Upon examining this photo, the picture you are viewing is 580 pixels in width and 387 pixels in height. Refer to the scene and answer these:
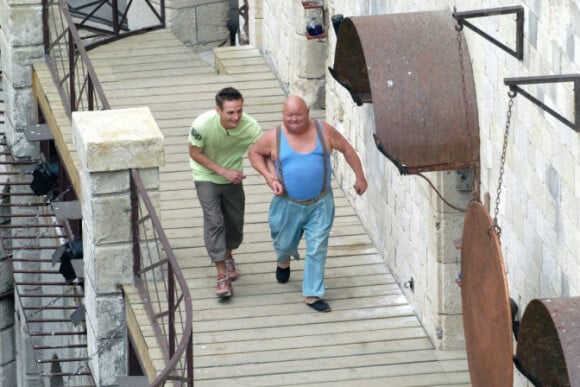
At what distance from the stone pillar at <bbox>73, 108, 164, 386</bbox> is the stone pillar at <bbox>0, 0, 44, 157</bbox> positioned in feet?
12.9

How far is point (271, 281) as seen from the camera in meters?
13.8

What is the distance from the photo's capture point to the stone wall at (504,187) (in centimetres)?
1010

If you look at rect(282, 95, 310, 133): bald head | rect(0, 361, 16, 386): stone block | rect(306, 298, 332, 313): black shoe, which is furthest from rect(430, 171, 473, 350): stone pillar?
rect(0, 361, 16, 386): stone block

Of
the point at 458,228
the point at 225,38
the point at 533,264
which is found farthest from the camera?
the point at 225,38

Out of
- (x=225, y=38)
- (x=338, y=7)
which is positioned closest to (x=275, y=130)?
(x=338, y=7)

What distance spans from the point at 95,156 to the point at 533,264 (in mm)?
3610

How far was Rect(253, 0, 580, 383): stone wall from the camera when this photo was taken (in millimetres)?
10102

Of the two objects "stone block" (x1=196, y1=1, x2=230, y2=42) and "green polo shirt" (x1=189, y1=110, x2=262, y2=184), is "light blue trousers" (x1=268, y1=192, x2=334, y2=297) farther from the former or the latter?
"stone block" (x1=196, y1=1, x2=230, y2=42)

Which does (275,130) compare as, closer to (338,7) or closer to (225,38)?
(338,7)

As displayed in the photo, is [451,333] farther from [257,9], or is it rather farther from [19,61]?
[19,61]

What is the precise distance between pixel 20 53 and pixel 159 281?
4.55m

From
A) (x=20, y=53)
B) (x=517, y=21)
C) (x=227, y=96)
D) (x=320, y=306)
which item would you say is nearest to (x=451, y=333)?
(x=320, y=306)

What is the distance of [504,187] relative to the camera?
1132cm

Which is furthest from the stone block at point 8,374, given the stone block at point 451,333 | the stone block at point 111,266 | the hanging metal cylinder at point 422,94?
the hanging metal cylinder at point 422,94
